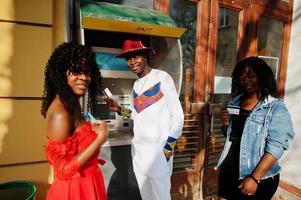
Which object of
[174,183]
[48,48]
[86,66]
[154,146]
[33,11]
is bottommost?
[174,183]

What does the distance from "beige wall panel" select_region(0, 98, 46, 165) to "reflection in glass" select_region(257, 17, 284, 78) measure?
131 inches

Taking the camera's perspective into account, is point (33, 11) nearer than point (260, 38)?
Yes

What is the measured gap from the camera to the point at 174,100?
7.79ft

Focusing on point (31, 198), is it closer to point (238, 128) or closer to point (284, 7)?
point (238, 128)

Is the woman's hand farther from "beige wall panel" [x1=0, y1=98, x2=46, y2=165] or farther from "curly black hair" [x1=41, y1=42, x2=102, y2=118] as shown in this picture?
"beige wall panel" [x1=0, y1=98, x2=46, y2=165]

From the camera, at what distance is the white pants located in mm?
2367

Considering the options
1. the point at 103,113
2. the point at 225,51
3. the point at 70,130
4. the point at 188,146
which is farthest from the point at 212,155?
the point at 70,130

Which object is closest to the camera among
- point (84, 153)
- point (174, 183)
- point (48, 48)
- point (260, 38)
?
point (84, 153)

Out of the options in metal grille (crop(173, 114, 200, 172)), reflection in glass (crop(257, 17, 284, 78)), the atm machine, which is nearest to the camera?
the atm machine

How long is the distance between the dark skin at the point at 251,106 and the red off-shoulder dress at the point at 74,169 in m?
1.08

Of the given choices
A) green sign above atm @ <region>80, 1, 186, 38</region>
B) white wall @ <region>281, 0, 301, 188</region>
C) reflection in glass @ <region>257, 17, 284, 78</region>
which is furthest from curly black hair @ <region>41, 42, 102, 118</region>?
white wall @ <region>281, 0, 301, 188</region>

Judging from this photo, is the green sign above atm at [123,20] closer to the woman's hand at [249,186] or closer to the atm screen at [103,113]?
the atm screen at [103,113]

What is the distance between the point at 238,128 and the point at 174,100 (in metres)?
0.62

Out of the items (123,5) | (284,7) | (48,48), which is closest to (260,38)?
(284,7)
